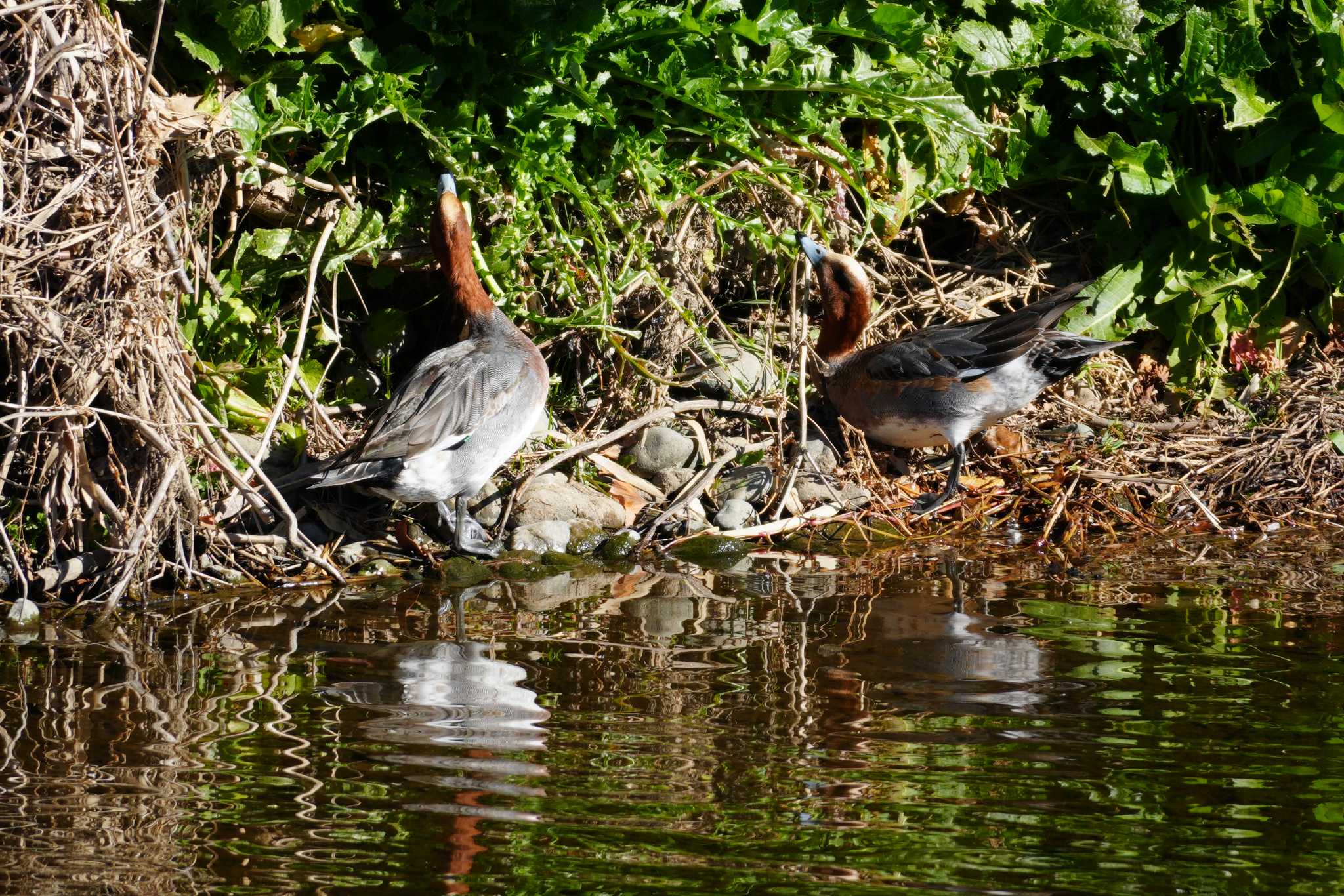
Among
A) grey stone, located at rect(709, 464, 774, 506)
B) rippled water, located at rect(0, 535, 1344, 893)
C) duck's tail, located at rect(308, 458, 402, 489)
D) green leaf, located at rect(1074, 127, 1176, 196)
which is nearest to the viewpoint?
rippled water, located at rect(0, 535, 1344, 893)

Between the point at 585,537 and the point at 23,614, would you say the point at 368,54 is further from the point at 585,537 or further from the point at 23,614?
the point at 23,614

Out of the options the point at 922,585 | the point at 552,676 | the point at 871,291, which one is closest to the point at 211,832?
the point at 552,676

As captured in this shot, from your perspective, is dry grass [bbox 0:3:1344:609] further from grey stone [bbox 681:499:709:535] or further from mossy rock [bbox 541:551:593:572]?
mossy rock [bbox 541:551:593:572]

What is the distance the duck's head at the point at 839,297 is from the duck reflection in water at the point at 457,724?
278cm

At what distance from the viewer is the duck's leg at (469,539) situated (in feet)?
17.1

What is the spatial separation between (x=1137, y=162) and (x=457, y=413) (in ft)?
11.7

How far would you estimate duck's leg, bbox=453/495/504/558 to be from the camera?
5207 mm

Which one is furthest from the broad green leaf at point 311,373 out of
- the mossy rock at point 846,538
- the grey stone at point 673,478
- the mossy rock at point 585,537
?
the mossy rock at point 846,538

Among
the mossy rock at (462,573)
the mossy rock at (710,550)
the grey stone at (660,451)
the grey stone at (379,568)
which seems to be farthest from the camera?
the grey stone at (660,451)

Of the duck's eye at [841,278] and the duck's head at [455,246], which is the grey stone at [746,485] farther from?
the duck's head at [455,246]

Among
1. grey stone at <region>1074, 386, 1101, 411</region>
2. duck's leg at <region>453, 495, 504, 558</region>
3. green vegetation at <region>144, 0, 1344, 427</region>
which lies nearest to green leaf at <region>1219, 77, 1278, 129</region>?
green vegetation at <region>144, 0, 1344, 427</region>

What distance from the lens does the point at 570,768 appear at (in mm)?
2955

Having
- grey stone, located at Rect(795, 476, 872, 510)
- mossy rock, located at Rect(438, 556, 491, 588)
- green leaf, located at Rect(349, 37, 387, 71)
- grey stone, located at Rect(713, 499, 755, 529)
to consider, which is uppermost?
green leaf, located at Rect(349, 37, 387, 71)

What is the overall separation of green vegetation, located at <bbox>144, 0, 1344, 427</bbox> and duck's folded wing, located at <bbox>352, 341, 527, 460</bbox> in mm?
427
